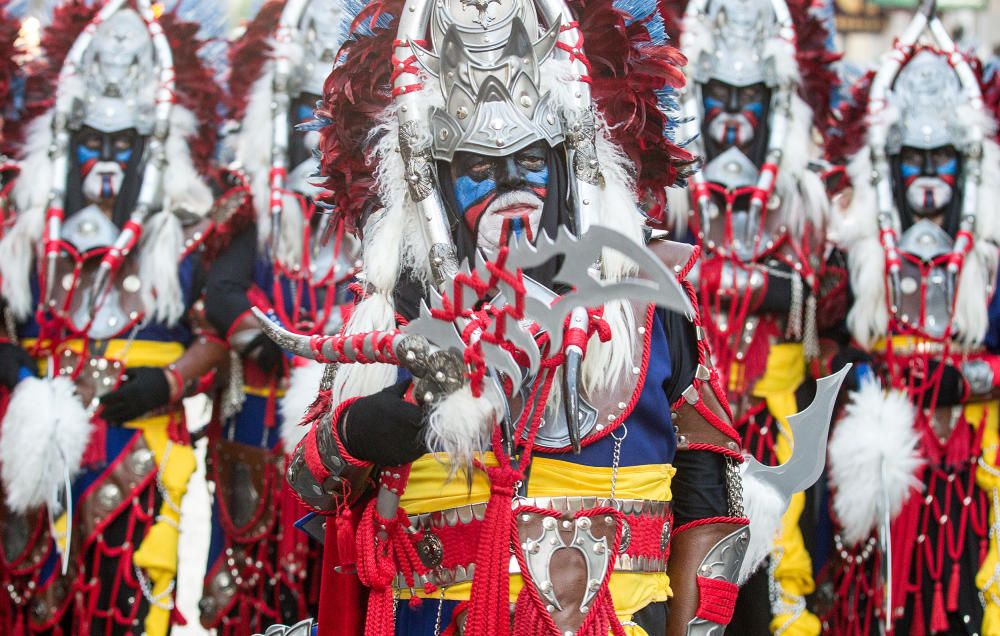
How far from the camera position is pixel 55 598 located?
521cm

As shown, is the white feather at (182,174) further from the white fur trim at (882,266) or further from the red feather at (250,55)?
the white fur trim at (882,266)

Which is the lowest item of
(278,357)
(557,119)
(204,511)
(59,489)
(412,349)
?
(204,511)

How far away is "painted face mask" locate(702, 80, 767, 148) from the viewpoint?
5.65m

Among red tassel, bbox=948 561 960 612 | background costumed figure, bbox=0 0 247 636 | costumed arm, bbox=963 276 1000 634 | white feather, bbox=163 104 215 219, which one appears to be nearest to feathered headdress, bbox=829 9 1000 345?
costumed arm, bbox=963 276 1000 634

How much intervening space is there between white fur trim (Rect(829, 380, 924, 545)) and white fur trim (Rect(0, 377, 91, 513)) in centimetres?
274

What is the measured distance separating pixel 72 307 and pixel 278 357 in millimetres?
780

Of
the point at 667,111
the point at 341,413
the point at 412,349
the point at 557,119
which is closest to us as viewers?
the point at 412,349

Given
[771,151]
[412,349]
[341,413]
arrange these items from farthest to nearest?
1. [771,151]
2. [341,413]
3. [412,349]

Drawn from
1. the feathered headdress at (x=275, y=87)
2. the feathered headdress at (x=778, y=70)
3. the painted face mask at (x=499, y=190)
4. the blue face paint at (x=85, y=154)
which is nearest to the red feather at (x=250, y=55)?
the feathered headdress at (x=275, y=87)

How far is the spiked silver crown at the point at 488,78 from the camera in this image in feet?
9.56

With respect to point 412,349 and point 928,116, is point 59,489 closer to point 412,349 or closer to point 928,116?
point 412,349

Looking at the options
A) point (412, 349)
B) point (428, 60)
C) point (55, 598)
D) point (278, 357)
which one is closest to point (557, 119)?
point (428, 60)

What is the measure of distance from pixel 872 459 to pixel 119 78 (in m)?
3.17

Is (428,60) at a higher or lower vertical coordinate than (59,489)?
higher
